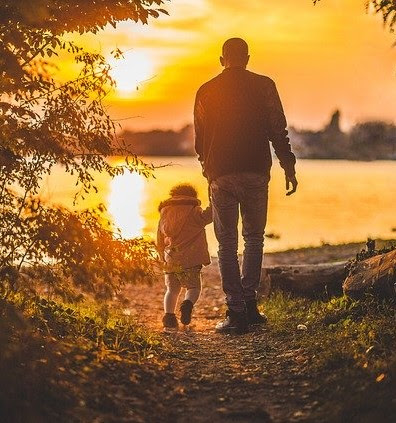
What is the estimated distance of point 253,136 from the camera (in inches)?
295

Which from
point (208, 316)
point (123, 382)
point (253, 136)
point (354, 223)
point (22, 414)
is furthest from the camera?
point (354, 223)

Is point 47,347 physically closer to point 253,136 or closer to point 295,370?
point 295,370

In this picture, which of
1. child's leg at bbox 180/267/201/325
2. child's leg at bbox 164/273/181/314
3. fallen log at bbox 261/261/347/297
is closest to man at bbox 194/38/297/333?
child's leg at bbox 180/267/201/325

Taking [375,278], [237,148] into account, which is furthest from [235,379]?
[237,148]

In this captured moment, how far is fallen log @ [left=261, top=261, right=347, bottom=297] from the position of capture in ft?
30.5

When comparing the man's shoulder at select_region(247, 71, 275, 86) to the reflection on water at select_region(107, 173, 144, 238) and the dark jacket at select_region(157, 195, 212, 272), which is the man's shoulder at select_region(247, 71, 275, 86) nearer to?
the reflection on water at select_region(107, 173, 144, 238)

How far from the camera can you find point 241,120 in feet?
24.4

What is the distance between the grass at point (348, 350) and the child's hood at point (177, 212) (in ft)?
5.11

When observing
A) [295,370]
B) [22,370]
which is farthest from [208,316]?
[22,370]

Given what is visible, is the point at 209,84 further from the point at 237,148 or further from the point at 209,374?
the point at 209,374

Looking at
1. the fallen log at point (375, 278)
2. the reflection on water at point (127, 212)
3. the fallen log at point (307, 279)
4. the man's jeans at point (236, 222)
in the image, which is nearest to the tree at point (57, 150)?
the reflection on water at point (127, 212)

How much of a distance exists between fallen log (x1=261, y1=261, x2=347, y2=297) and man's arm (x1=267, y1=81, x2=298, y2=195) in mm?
1817

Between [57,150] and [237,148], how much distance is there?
2182 mm

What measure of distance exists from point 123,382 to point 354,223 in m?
33.5
